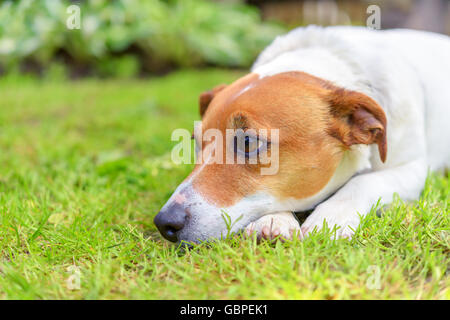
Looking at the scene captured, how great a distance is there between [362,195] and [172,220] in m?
1.07

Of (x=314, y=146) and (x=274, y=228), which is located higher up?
(x=314, y=146)

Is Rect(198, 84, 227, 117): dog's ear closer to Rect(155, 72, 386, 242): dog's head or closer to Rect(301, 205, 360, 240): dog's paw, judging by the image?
Rect(155, 72, 386, 242): dog's head

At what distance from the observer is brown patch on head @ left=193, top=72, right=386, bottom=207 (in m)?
2.40

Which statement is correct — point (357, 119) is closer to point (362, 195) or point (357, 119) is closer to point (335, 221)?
point (362, 195)

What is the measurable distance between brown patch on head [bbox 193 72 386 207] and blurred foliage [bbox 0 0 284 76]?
5.99 m

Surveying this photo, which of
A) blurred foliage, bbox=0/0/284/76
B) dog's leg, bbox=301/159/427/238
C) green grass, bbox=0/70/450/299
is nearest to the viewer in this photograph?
green grass, bbox=0/70/450/299

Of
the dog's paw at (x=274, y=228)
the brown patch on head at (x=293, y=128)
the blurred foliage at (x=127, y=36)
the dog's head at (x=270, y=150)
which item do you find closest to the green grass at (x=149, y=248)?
the dog's paw at (x=274, y=228)

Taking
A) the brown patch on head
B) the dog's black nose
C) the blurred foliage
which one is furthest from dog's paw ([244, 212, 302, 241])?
the blurred foliage

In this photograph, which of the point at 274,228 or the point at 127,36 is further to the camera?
the point at 127,36

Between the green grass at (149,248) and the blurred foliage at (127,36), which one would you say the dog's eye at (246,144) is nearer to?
the green grass at (149,248)

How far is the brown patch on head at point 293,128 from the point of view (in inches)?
94.3

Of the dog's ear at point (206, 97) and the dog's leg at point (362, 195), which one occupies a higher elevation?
the dog's ear at point (206, 97)

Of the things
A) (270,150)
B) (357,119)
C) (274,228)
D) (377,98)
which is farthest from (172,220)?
(377,98)

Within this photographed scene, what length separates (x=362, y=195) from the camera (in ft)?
8.36
